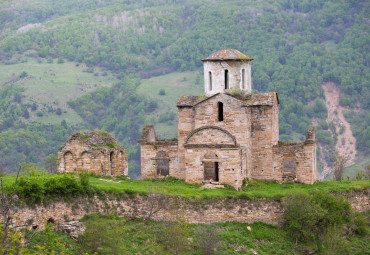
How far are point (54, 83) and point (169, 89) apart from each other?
58.0ft

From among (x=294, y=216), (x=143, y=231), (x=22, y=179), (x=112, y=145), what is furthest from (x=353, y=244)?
(x=22, y=179)

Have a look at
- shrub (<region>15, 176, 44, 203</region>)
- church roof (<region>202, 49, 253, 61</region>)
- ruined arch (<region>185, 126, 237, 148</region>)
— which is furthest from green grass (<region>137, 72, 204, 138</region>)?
shrub (<region>15, 176, 44, 203</region>)

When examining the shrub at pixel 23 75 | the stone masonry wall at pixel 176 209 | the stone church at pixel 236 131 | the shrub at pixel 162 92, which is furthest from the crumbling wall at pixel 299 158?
the shrub at pixel 23 75

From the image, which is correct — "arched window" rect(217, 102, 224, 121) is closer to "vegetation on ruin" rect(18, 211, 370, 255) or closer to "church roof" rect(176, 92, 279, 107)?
"church roof" rect(176, 92, 279, 107)

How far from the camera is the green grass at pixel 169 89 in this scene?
97.1 metres

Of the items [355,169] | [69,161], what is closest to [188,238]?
[69,161]

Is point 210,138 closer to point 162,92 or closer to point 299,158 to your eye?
point 299,158

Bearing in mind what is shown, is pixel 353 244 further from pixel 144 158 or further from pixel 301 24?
pixel 301 24

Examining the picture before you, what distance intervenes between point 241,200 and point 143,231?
488 centimetres

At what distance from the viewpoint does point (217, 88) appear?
35281mm

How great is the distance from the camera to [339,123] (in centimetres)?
9275

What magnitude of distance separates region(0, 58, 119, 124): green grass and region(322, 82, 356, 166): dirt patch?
34.6m

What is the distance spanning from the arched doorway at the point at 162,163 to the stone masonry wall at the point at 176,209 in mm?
7032

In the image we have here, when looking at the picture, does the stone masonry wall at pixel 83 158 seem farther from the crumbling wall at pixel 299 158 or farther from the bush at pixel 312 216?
the bush at pixel 312 216
